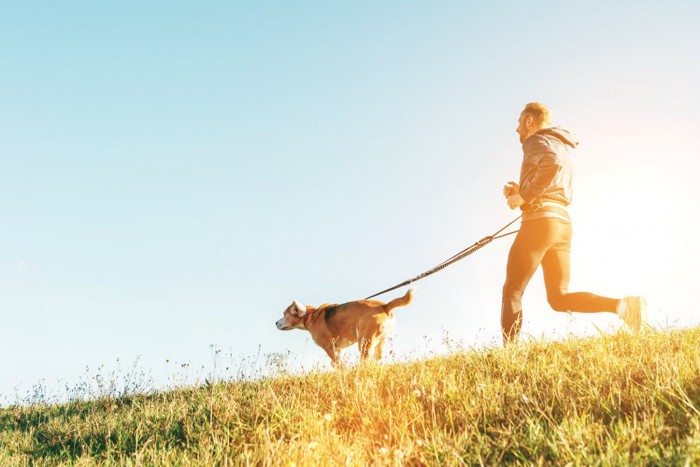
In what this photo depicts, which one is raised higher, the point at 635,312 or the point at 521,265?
the point at 521,265

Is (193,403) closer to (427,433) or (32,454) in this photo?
(32,454)

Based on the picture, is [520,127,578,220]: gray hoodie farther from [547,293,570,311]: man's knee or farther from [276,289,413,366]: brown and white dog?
[276,289,413,366]: brown and white dog

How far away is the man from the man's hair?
0.23m

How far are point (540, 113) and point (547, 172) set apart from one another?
0.90 m

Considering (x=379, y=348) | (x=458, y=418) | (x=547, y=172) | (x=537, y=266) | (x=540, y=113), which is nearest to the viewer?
(x=458, y=418)

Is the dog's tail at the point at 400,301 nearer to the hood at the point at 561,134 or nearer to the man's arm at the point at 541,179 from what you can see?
the man's arm at the point at 541,179

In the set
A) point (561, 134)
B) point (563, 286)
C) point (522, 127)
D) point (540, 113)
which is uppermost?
point (540, 113)

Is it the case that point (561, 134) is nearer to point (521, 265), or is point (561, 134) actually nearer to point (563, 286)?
point (521, 265)

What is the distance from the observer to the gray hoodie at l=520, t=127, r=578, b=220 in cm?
554

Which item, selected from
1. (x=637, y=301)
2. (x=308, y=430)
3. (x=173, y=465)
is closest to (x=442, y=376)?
(x=308, y=430)

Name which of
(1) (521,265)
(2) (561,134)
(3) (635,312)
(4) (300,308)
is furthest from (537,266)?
(4) (300,308)

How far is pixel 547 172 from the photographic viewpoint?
553 centimetres

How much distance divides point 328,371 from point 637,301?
3.21 m

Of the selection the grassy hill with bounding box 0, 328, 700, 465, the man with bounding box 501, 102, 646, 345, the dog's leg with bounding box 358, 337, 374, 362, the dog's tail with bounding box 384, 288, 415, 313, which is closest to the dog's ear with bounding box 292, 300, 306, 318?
the dog's leg with bounding box 358, 337, 374, 362
